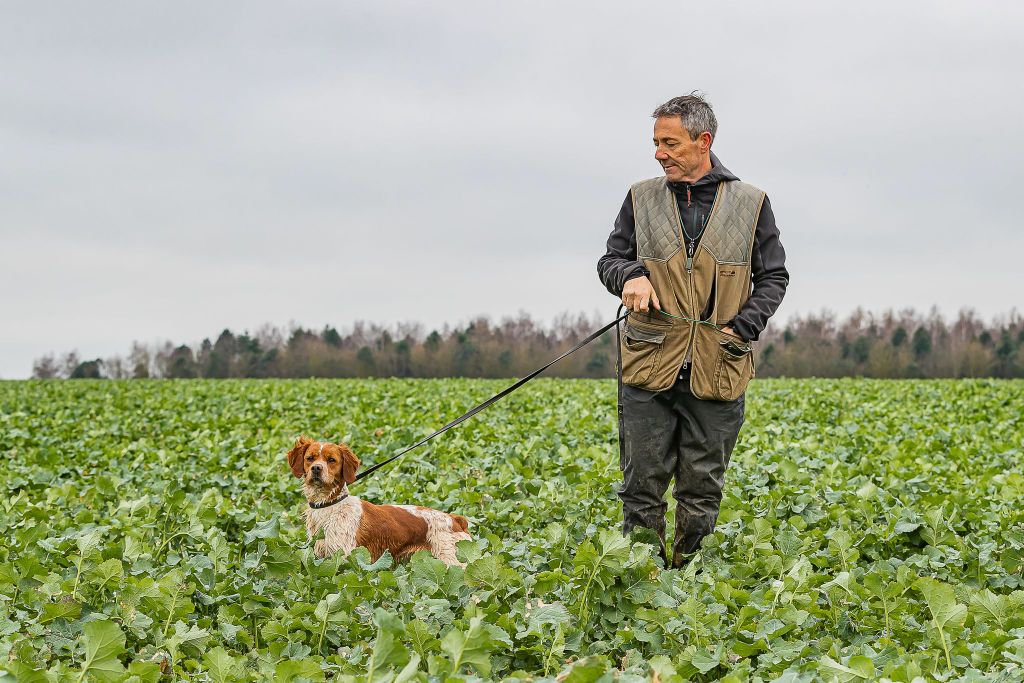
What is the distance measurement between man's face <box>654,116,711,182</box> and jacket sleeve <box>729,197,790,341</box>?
438 mm

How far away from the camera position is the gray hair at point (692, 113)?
4.77m

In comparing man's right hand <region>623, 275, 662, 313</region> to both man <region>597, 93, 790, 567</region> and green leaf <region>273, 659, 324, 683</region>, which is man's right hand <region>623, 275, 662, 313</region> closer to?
man <region>597, 93, 790, 567</region>

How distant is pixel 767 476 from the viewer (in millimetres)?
8133

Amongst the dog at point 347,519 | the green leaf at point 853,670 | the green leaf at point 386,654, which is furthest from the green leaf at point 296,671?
the dog at point 347,519

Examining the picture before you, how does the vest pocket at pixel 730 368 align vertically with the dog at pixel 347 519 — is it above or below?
above

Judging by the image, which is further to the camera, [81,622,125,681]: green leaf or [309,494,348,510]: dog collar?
[309,494,348,510]: dog collar

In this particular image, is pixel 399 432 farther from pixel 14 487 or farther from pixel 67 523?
pixel 67 523

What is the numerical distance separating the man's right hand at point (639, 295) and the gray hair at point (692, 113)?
76 centimetres

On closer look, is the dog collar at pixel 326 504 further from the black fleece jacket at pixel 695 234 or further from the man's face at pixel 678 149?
the man's face at pixel 678 149

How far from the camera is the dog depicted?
511 centimetres

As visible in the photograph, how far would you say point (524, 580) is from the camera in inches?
184

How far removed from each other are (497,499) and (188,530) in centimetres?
252

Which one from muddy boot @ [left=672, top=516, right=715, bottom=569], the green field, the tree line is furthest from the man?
the tree line

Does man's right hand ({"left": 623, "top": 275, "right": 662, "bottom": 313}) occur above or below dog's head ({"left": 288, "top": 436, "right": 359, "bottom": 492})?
above
